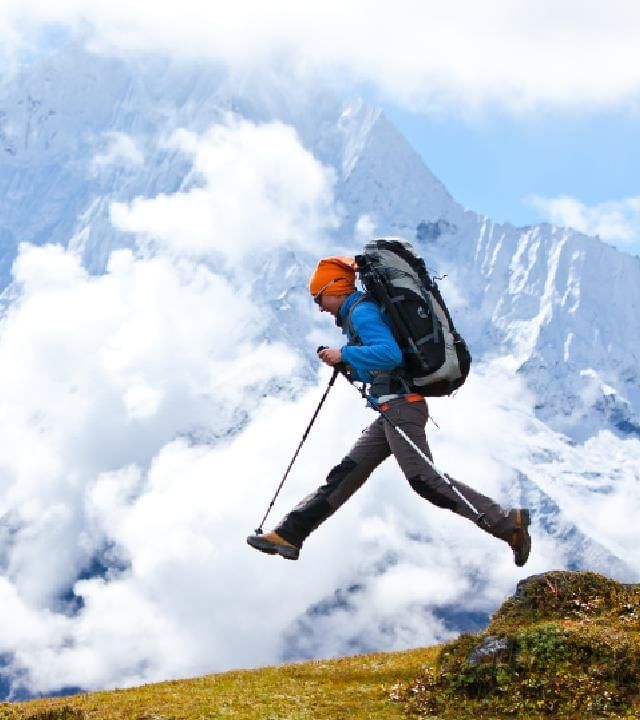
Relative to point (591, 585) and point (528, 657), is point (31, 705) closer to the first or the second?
point (528, 657)

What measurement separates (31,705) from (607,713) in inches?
278

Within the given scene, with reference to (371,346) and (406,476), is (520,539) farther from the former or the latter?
(371,346)

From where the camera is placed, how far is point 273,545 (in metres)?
12.1

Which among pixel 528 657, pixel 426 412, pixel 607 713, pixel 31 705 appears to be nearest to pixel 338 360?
pixel 426 412

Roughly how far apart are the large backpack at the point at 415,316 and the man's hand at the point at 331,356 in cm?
71

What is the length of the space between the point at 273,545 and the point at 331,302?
2.95 metres

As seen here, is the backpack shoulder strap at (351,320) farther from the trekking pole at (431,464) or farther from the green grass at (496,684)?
the green grass at (496,684)

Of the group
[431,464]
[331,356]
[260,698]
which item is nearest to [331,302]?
[331,356]

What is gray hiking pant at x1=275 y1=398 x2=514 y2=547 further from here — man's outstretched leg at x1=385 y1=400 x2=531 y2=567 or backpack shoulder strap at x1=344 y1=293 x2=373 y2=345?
backpack shoulder strap at x1=344 y1=293 x2=373 y2=345

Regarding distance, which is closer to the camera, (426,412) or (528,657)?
(528,657)

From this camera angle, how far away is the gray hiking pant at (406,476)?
1138cm

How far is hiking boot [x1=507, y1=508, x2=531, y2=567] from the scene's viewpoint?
37.1 feet

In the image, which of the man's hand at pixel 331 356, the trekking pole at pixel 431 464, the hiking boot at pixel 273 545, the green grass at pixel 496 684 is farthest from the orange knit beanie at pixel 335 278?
the green grass at pixel 496 684

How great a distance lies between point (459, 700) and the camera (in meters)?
10.8
